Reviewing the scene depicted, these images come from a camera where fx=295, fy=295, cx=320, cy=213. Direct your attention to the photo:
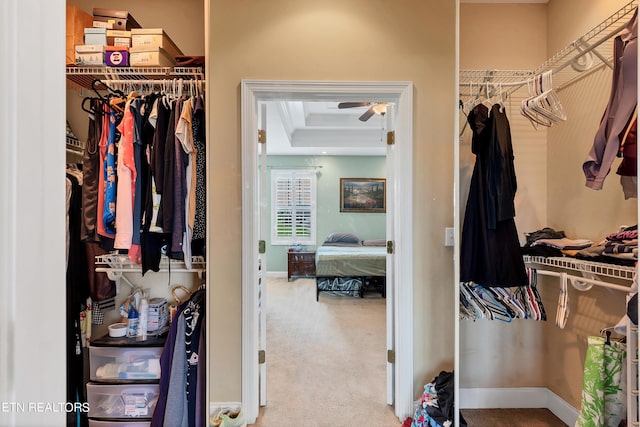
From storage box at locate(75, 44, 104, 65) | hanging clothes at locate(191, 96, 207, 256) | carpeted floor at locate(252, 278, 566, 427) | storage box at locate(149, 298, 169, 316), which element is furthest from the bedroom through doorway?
storage box at locate(75, 44, 104, 65)

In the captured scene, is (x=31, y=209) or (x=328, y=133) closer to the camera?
(x=31, y=209)

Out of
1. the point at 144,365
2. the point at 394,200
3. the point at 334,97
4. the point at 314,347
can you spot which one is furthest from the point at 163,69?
the point at 314,347

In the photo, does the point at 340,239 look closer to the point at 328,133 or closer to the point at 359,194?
the point at 359,194

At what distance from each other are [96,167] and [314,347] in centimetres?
207

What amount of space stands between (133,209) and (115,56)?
855mm

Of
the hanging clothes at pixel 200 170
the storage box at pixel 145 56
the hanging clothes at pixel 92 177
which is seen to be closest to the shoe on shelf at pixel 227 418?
the hanging clothes at pixel 200 170

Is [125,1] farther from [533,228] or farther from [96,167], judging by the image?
[533,228]

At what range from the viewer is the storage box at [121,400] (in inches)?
65.8

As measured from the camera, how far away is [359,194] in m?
4.07

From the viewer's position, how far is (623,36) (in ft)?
3.89

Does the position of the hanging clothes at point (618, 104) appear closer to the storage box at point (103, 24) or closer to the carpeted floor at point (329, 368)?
the carpeted floor at point (329, 368)

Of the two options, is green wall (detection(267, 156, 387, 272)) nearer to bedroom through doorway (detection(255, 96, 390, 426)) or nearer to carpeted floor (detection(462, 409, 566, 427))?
bedroom through doorway (detection(255, 96, 390, 426))

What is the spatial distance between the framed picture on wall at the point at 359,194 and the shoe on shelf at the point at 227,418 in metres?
2.51

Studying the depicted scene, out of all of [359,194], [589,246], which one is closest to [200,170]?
[589,246]
